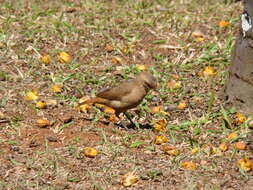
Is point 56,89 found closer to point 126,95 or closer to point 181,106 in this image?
point 126,95

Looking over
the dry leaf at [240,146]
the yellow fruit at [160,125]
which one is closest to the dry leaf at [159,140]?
the yellow fruit at [160,125]

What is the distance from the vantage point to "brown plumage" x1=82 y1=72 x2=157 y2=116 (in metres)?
6.80

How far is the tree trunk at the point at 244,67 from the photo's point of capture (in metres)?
7.02

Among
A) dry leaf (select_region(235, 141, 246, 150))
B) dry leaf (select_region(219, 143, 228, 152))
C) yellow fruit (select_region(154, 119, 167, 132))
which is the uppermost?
dry leaf (select_region(235, 141, 246, 150))

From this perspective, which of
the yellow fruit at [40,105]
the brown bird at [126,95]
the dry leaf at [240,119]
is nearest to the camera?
the brown bird at [126,95]

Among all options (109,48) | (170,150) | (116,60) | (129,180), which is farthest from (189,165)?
(109,48)

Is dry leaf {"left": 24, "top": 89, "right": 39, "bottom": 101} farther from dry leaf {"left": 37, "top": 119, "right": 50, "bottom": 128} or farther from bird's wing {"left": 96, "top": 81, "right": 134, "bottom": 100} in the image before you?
bird's wing {"left": 96, "top": 81, "right": 134, "bottom": 100}

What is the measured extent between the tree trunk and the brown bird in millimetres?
960

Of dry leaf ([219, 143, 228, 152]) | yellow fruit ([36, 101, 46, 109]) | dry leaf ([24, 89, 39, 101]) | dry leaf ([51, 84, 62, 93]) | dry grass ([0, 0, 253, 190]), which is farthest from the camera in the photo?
dry leaf ([51, 84, 62, 93])

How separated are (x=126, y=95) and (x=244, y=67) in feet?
4.34

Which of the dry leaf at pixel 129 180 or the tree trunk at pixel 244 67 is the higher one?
the tree trunk at pixel 244 67

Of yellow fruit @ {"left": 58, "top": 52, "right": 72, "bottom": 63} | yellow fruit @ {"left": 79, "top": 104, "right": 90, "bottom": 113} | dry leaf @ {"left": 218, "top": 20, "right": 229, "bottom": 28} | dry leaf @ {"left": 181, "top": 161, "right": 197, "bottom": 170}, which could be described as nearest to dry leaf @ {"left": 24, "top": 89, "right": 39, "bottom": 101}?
yellow fruit @ {"left": 79, "top": 104, "right": 90, "bottom": 113}

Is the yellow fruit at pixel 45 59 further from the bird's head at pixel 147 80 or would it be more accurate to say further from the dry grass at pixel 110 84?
the bird's head at pixel 147 80

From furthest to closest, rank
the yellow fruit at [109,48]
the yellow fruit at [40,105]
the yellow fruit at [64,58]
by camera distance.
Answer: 1. the yellow fruit at [109,48]
2. the yellow fruit at [64,58]
3. the yellow fruit at [40,105]
